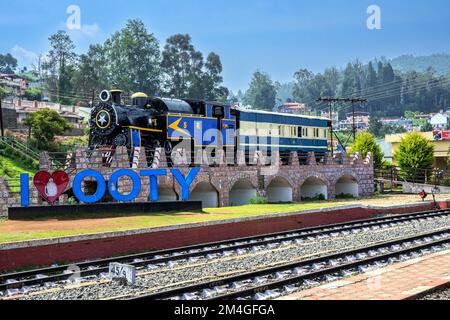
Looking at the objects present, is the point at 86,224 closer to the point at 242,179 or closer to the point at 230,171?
the point at 230,171

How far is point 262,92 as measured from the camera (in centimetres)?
16375

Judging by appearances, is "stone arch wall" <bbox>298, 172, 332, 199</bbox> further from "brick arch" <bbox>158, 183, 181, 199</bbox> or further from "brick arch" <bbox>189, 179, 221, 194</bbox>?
"brick arch" <bbox>158, 183, 181, 199</bbox>

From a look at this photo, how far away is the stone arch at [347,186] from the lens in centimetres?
4303

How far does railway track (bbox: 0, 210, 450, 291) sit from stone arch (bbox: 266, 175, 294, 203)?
12089 millimetres

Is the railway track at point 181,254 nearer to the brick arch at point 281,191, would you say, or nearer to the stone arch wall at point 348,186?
the brick arch at point 281,191

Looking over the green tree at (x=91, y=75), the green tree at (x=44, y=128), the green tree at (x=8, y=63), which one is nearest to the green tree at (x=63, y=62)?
the green tree at (x=91, y=75)

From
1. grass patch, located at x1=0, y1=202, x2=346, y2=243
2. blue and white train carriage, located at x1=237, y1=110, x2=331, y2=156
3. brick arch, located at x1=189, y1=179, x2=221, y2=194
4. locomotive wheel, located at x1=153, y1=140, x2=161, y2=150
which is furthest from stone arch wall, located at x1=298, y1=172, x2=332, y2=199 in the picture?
grass patch, located at x1=0, y1=202, x2=346, y2=243

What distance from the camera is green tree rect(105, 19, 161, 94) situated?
81.5 meters

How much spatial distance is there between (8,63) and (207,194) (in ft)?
517

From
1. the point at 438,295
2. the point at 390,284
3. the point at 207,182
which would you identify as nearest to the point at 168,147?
the point at 207,182

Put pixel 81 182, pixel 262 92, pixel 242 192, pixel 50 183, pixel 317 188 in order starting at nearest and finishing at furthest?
1. pixel 50 183
2. pixel 81 182
3. pixel 242 192
4. pixel 317 188
5. pixel 262 92

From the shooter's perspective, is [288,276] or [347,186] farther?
[347,186]

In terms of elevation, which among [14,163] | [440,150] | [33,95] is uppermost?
[33,95]

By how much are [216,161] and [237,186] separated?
543cm
